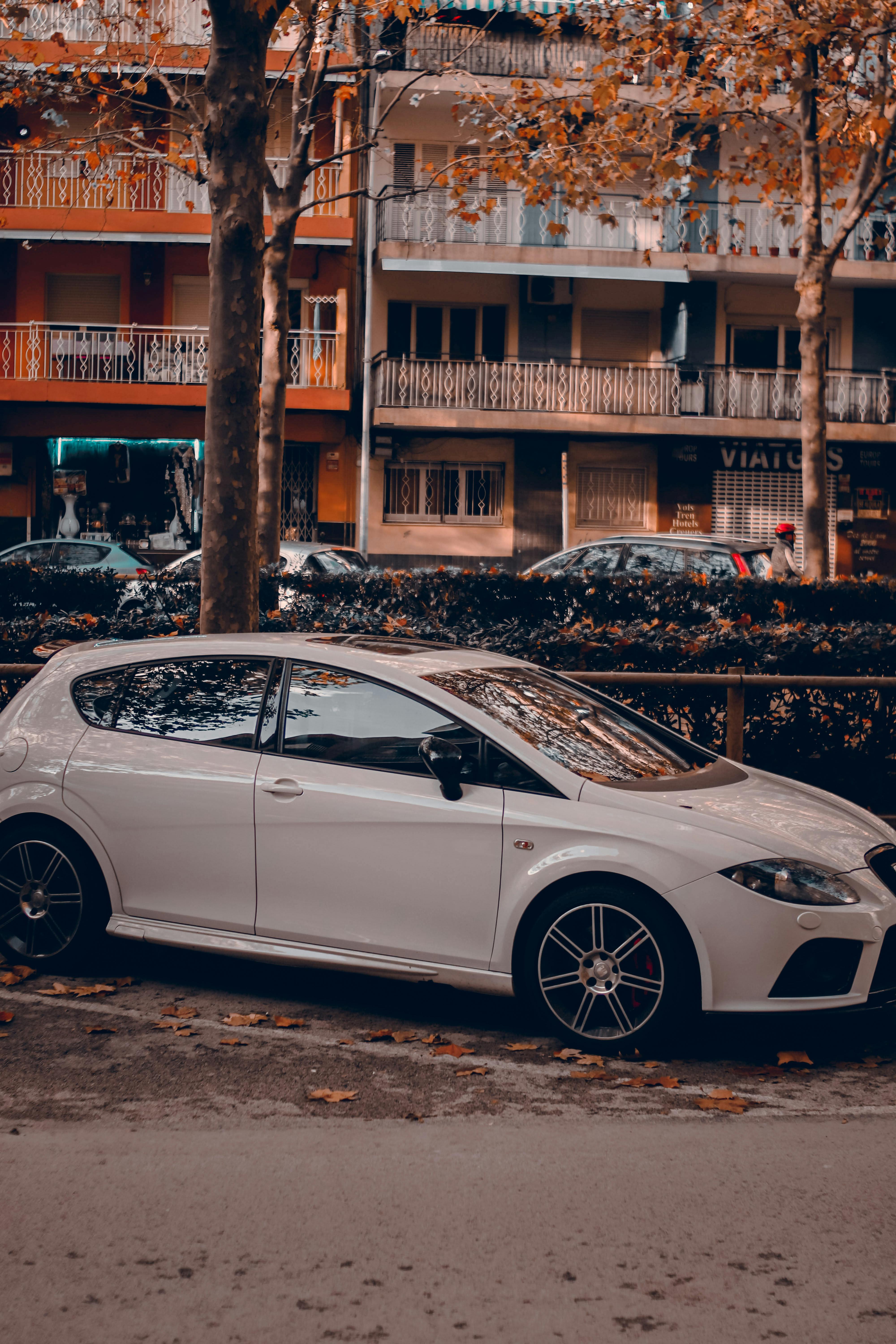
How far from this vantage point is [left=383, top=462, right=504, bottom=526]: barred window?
27.5m

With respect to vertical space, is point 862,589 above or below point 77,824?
above

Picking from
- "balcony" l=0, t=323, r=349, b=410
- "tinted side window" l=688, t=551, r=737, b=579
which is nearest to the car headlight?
"tinted side window" l=688, t=551, r=737, b=579

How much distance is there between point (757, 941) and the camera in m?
4.66

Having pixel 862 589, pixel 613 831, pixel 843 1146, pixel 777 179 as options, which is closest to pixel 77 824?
pixel 613 831

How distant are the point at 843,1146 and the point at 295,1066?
1.81 m

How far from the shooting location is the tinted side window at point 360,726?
5207 millimetres

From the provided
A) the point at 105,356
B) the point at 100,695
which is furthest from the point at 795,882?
the point at 105,356

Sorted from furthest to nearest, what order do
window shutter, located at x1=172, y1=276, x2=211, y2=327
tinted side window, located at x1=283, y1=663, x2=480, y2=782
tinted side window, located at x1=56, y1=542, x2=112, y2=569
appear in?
window shutter, located at x1=172, y1=276, x2=211, y2=327, tinted side window, located at x1=56, y1=542, x2=112, y2=569, tinted side window, located at x1=283, y1=663, x2=480, y2=782

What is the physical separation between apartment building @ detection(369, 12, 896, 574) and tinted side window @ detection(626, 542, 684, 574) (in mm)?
11443

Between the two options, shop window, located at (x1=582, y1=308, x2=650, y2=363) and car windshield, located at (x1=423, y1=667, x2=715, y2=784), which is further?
shop window, located at (x1=582, y1=308, x2=650, y2=363)

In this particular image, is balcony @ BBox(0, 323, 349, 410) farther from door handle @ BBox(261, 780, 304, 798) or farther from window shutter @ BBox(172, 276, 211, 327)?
door handle @ BBox(261, 780, 304, 798)

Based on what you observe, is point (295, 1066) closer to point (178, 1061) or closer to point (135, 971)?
point (178, 1061)

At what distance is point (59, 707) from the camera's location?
5.88 metres

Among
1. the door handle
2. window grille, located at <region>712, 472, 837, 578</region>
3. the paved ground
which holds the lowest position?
the paved ground
